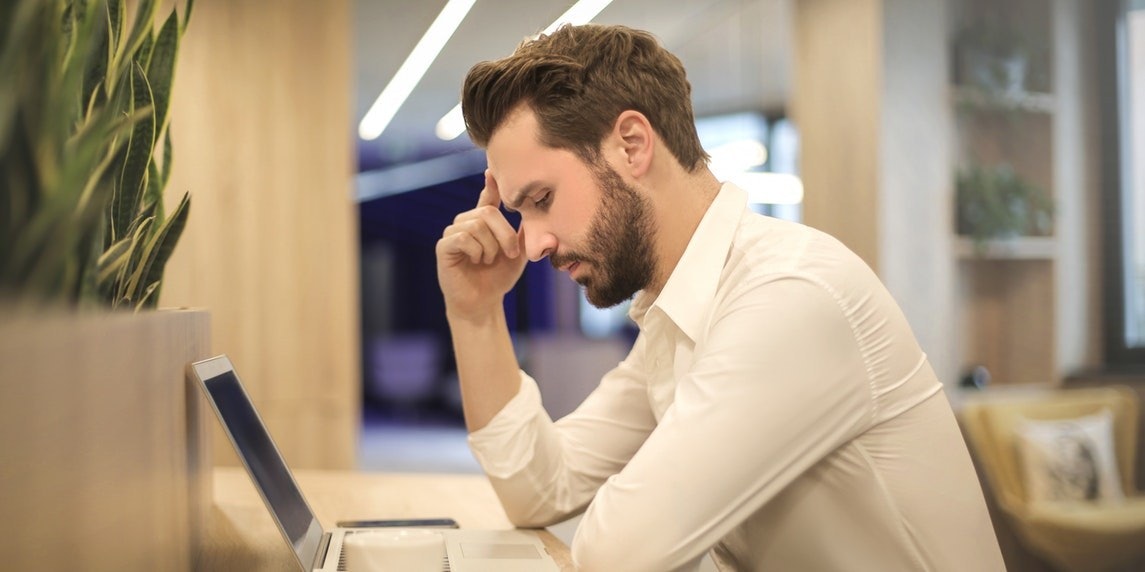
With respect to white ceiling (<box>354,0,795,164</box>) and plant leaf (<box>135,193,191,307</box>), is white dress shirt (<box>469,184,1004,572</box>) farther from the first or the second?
white ceiling (<box>354,0,795,164</box>)

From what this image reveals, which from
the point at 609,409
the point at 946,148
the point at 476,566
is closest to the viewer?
the point at 476,566

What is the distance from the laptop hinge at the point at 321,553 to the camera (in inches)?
41.4

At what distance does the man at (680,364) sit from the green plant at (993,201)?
10.6 feet

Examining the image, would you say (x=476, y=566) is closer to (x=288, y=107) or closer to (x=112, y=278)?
(x=112, y=278)

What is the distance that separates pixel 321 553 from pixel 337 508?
507 millimetres

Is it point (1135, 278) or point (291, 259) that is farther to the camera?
point (1135, 278)

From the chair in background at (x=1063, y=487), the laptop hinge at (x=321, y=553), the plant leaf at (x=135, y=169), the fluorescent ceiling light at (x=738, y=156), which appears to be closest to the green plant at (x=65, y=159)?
the plant leaf at (x=135, y=169)

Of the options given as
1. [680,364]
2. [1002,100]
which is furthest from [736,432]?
[1002,100]

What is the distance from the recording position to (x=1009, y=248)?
446cm

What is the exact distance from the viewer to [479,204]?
1.66 metres

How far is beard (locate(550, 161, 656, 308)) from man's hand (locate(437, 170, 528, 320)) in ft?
0.50

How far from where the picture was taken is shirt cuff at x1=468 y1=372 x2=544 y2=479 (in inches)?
59.2

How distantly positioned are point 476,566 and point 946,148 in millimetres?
3863

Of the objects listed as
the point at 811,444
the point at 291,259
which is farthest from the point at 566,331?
the point at 811,444
